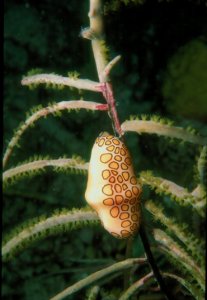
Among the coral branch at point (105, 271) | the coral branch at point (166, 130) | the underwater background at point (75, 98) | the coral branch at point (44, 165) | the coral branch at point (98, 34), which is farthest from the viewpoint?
the underwater background at point (75, 98)

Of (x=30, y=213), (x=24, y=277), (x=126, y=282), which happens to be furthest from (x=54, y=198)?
(x=126, y=282)

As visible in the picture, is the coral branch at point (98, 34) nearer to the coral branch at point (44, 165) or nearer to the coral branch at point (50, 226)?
the coral branch at point (44, 165)

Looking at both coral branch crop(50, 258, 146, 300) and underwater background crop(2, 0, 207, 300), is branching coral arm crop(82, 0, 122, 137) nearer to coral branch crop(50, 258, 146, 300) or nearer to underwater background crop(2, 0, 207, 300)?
coral branch crop(50, 258, 146, 300)

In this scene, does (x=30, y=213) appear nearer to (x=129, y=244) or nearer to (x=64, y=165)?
(x=129, y=244)

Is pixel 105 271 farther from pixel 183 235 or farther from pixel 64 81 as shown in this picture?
pixel 64 81

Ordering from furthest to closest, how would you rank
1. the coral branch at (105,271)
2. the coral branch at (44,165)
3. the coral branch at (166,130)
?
the coral branch at (105,271) < the coral branch at (44,165) < the coral branch at (166,130)

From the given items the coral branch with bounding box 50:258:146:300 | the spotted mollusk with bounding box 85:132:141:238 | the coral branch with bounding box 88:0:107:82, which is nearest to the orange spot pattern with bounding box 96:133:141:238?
the spotted mollusk with bounding box 85:132:141:238

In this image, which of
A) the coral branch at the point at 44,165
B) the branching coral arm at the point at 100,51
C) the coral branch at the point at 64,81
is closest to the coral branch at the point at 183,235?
the coral branch at the point at 44,165
